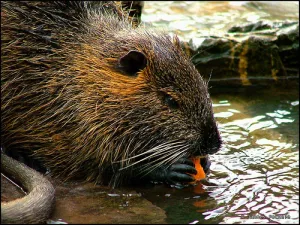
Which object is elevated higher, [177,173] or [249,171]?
[177,173]

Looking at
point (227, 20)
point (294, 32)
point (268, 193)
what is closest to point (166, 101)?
point (268, 193)

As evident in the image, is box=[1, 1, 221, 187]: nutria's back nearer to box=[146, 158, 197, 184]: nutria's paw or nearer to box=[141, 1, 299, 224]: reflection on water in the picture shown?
box=[146, 158, 197, 184]: nutria's paw

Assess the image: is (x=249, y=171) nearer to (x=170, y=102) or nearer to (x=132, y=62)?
(x=170, y=102)

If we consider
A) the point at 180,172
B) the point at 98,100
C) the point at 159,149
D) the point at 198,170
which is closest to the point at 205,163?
the point at 198,170

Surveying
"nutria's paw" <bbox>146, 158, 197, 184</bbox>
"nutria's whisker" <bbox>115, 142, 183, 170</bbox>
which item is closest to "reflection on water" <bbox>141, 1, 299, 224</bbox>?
"nutria's paw" <bbox>146, 158, 197, 184</bbox>

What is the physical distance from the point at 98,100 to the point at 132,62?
0.57m

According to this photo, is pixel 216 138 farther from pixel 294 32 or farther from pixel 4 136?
pixel 294 32

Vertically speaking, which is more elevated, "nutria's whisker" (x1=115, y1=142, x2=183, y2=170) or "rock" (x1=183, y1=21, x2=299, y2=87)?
"rock" (x1=183, y1=21, x2=299, y2=87)

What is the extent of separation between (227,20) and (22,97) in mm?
5959

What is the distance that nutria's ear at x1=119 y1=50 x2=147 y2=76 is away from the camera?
24.2ft

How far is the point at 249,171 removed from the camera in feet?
26.4

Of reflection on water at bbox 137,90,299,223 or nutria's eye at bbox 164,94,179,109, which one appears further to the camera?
nutria's eye at bbox 164,94,179,109

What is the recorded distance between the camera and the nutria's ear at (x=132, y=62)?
24.2 feet

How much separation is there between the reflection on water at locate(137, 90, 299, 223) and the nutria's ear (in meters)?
1.38
